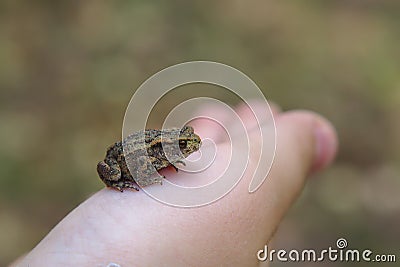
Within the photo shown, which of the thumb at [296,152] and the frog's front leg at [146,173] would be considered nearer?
the frog's front leg at [146,173]

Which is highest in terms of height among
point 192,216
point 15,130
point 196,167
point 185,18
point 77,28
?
point 185,18

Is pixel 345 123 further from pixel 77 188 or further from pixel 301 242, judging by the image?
pixel 77 188

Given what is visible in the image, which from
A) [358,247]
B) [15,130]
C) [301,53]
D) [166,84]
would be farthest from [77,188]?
[301,53]

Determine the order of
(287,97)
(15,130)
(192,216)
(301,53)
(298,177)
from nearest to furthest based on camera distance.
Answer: (192,216)
(298,177)
(15,130)
(287,97)
(301,53)

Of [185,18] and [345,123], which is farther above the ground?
[185,18]

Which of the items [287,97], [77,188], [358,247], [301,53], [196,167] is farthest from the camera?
[301,53]

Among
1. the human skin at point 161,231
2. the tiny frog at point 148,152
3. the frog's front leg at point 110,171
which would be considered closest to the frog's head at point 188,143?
the tiny frog at point 148,152

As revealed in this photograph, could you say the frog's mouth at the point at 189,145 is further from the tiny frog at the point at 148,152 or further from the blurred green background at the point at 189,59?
the blurred green background at the point at 189,59

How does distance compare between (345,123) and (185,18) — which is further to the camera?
(185,18)
